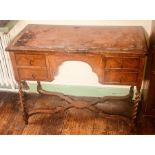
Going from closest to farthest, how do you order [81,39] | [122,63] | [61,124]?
[122,63]
[81,39]
[61,124]

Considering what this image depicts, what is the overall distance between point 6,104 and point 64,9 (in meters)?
2.34

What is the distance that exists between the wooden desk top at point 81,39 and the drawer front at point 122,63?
80mm

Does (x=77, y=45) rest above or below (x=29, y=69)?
above

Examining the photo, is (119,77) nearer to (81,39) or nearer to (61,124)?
(81,39)

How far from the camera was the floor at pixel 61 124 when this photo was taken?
234cm

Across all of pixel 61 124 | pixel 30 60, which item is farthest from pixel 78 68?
pixel 30 60

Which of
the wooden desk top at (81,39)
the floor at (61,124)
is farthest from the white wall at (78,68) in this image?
the floor at (61,124)

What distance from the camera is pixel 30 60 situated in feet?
6.36

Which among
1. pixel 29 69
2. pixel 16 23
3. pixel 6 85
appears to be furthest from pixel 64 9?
pixel 6 85

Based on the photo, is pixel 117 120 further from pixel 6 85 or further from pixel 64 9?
pixel 64 9

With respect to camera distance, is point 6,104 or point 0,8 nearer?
point 0,8

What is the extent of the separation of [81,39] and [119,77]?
16.9 inches

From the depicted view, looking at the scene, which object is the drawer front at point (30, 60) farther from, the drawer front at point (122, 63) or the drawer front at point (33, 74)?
the drawer front at point (122, 63)
